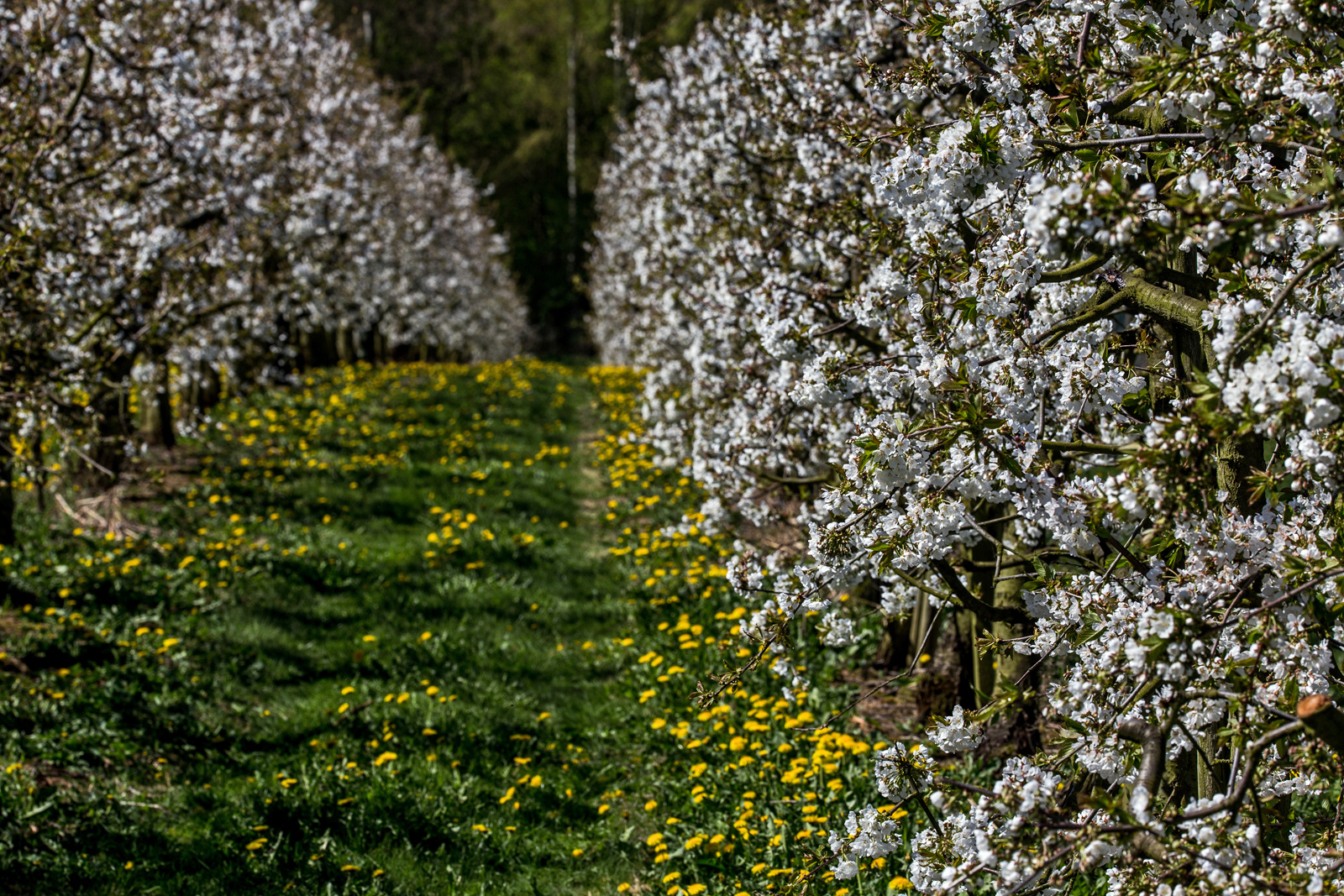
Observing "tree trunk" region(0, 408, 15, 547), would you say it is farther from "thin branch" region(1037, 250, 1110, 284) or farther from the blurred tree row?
the blurred tree row

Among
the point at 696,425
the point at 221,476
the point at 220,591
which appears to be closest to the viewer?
the point at 696,425

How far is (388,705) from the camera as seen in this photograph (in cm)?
618

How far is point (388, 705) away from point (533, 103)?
40.5 meters

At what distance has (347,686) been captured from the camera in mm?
6406

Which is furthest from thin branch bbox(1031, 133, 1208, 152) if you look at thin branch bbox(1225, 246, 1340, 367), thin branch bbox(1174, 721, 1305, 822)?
thin branch bbox(1174, 721, 1305, 822)

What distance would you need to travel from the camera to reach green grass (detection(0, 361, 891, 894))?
181 inches

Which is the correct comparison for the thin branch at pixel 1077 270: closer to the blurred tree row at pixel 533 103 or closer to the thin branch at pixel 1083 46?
the thin branch at pixel 1083 46

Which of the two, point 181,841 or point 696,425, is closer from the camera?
point 181,841

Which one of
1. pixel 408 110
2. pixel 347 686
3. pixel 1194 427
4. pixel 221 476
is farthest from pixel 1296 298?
pixel 408 110

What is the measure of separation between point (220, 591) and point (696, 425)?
3959 millimetres

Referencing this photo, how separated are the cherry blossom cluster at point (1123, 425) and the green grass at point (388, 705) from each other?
921mm

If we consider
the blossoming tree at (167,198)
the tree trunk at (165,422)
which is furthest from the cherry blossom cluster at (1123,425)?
the tree trunk at (165,422)

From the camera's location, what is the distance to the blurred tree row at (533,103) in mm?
37219

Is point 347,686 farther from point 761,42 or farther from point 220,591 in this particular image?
point 761,42
